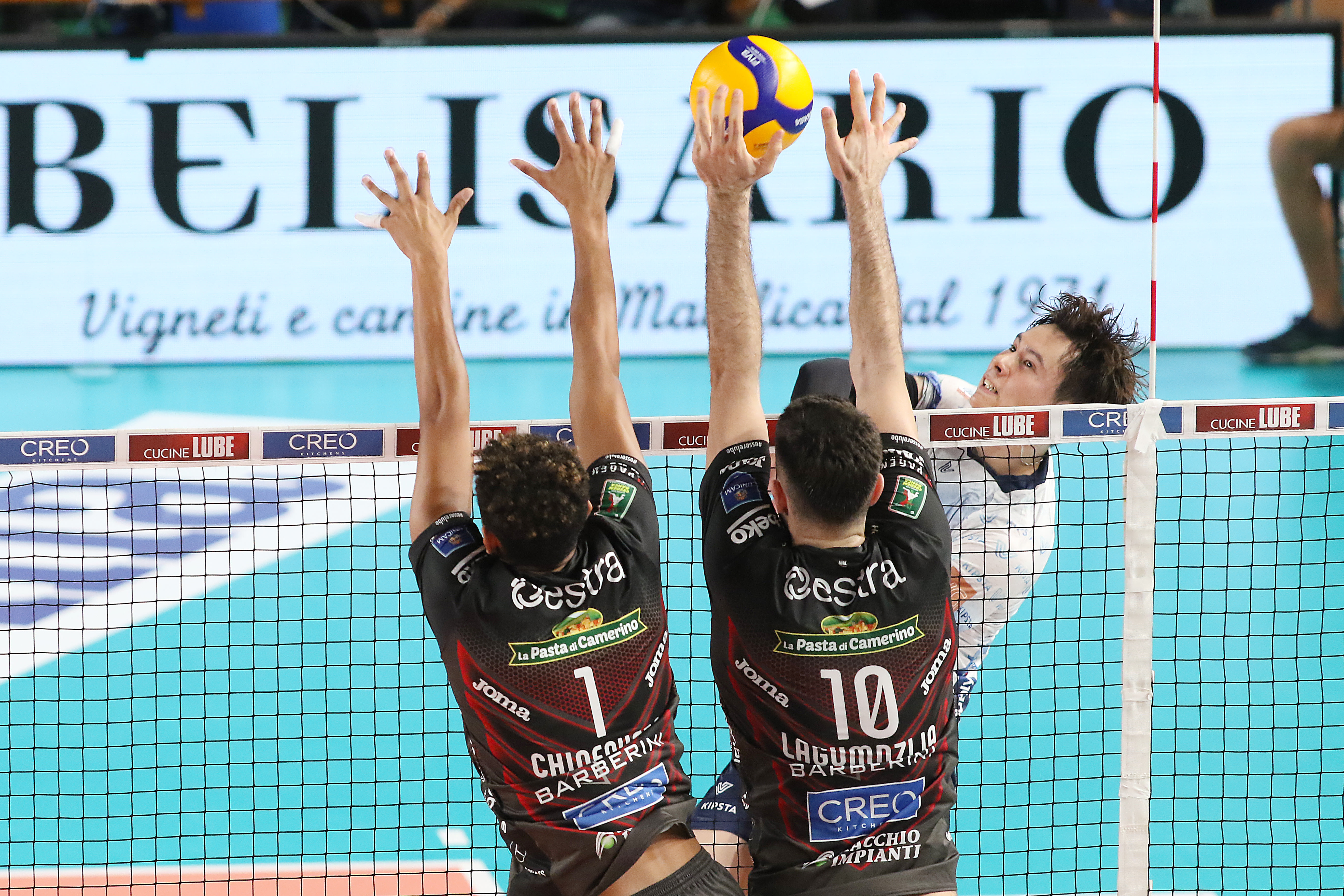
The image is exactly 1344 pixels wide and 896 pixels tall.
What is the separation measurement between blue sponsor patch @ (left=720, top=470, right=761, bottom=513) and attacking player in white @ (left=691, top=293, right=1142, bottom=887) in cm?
96

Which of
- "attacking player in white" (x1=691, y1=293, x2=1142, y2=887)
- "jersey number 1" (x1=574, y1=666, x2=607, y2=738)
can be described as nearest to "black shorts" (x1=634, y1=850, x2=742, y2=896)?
"jersey number 1" (x1=574, y1=666, x2=607, y2=738)

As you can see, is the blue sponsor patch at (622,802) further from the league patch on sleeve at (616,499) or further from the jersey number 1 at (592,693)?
the league patch on sleeve at (616,499)

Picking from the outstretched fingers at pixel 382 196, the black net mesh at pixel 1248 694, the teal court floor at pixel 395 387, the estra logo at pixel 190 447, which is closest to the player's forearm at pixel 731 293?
the outstretched fingers at pixel 382 196

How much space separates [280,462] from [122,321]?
1010 centimetres

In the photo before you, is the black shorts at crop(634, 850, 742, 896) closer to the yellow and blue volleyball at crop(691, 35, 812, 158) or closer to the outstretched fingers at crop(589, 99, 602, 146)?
the outstretched fingers at crop(589, 99, 602, 146)

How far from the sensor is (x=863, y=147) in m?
3.99

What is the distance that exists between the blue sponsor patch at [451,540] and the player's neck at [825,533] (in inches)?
32.8

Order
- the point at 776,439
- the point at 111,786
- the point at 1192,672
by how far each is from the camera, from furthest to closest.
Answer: the point at 1192,672
the point at 111,786
the point at 776,439

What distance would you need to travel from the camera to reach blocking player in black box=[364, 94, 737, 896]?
3.44 metres

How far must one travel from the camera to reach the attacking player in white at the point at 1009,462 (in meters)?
4.60

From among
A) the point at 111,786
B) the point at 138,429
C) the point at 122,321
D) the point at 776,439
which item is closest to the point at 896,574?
the point at 776,439

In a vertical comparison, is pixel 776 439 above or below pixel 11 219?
below

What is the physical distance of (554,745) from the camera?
348 centimetres

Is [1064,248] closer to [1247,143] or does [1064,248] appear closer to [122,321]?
[1247,143]
